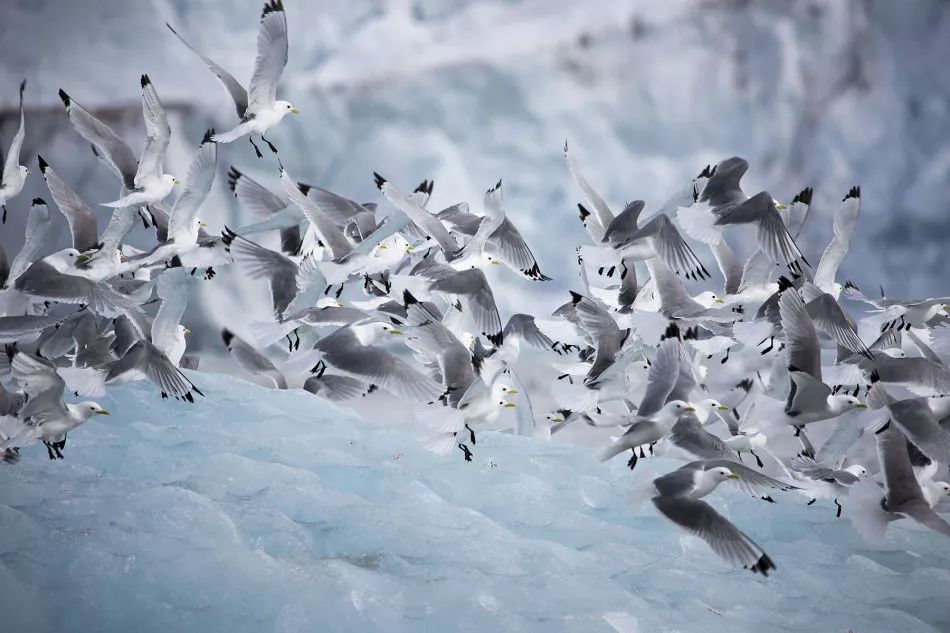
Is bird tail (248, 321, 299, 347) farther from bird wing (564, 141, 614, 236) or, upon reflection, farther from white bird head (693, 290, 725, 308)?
white bird head (693, 290, 725, 308)

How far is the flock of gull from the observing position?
11.0 feet

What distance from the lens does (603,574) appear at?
3330mm

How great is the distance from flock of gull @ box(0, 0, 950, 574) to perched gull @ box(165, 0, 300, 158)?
0.4 inches

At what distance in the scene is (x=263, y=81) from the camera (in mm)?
4043

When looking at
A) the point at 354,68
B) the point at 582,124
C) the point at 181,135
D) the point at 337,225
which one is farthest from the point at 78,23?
the point at 337,225

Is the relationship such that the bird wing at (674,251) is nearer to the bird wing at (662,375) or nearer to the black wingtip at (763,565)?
the bird wing at (662,375)

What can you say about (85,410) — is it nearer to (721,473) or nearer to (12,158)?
(12,158)

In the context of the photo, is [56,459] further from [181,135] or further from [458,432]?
[181,135]

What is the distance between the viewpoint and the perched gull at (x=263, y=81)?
387cm

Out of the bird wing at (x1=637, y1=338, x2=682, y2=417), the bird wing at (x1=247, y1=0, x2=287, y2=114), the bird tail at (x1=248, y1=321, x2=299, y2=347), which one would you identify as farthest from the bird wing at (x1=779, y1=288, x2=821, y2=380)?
the bird wing at (x1=247, y1=0, x2=287, y2=114)

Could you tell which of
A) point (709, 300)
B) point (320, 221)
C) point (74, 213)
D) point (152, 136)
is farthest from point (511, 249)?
point (74, 213)

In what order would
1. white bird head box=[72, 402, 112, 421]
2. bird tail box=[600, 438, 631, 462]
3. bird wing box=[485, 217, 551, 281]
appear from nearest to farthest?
bird tail box=[600, 438, 631, 462] → white bird head box=[72, 402, 112, 421] → bird wing box=[485, 217, 551, 281]

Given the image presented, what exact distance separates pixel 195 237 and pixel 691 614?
2.76 m

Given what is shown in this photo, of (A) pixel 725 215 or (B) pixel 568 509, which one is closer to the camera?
(A) pixel 725 215
